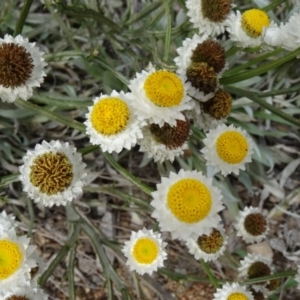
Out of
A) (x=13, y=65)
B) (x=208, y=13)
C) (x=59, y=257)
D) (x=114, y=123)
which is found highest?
(x=208, y=13)

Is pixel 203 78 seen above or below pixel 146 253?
above

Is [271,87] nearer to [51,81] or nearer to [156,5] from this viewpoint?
[156,5]

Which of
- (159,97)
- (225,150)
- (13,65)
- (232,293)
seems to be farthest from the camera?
(232,293)

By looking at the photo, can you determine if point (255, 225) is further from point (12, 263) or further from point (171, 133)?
point (12, 263)

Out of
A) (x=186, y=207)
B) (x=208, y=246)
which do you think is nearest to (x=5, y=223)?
(x=186, y=207)

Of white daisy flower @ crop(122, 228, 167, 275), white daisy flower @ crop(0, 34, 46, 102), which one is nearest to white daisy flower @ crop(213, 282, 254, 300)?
white daisy flower @ crop(122, 228, 167, 275)

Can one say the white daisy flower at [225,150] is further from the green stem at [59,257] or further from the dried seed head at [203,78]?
the green stem at [59,257]


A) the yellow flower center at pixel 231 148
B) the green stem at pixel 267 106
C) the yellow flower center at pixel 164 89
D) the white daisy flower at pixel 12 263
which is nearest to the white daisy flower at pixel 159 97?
the yellow flower center at pixel 164 89
